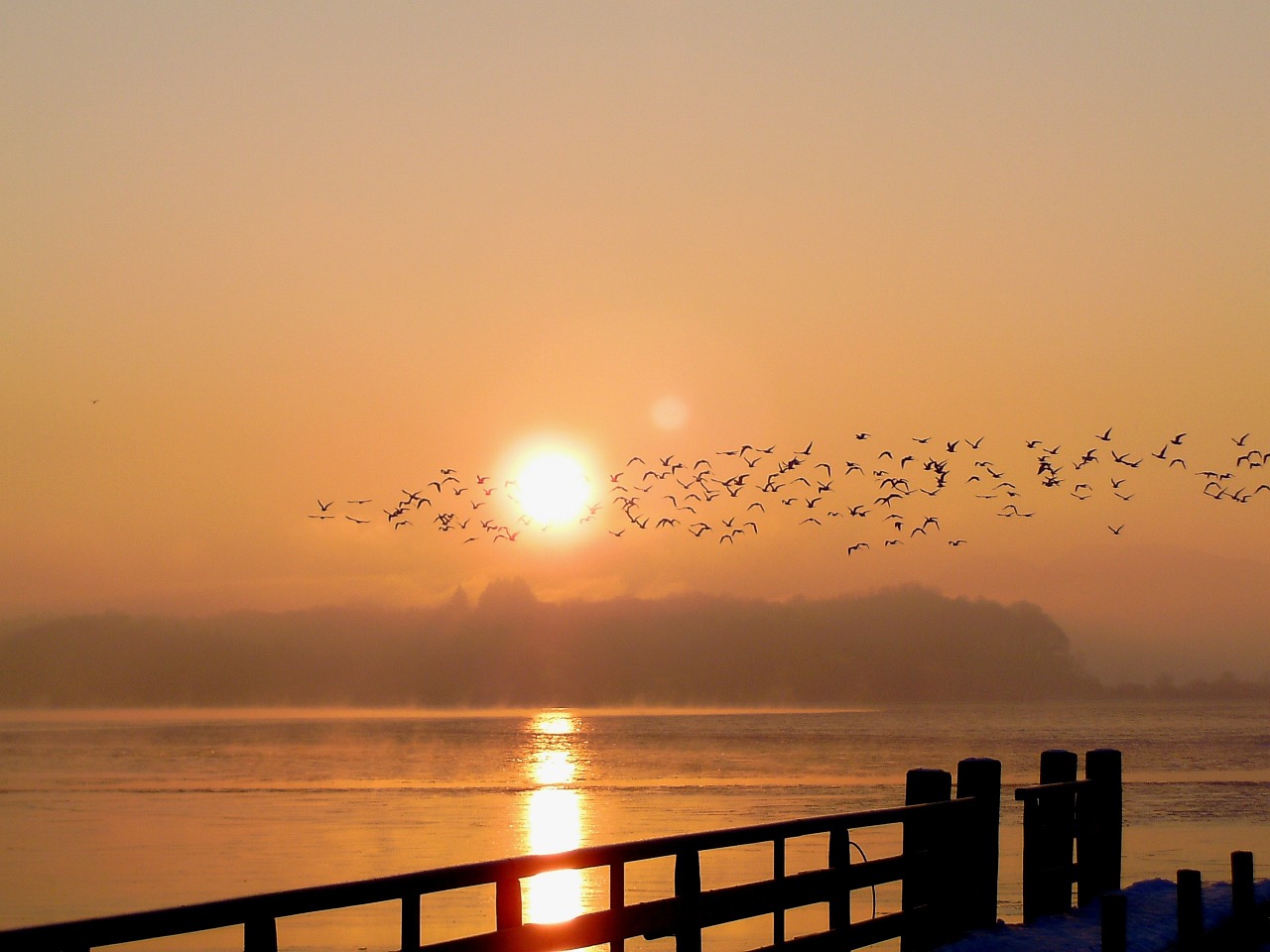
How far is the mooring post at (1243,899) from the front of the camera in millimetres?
12703

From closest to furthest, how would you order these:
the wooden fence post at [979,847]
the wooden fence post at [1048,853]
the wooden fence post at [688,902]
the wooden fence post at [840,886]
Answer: the wooden fence post at [688,902] < the wooden fence post at [840,886] < the wooden fence post at [979,847] < the wooden fence post at [1048,853]

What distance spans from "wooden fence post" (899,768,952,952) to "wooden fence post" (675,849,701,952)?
2652 mm

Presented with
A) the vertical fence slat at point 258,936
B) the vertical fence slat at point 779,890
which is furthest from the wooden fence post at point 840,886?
the vertical fence slat at point 258,936

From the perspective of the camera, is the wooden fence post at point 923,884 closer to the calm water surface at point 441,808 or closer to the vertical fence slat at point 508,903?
the vertical fence slat at point 508,903

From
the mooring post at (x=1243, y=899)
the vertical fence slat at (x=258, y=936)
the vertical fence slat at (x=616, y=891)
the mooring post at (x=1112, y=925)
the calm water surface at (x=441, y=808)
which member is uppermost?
the vertical fence slat at (x=258, y=936)

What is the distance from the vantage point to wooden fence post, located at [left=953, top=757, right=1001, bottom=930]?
12.7 m

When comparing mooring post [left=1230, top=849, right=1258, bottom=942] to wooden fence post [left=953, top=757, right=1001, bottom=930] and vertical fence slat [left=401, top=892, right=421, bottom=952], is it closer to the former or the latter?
wooden fence post [left=953, top=757, right=1001, bottom=930]

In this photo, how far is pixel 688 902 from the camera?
997cm

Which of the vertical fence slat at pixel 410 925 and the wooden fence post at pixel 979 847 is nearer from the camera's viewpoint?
the vertical fence slat at pixel 410 925

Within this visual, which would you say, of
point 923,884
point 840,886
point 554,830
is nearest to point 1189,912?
point 923,884

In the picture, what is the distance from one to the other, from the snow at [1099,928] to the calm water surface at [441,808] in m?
12.7

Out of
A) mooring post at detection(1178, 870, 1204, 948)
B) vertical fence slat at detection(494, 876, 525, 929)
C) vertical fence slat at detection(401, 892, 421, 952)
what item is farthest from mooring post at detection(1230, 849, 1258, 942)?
vertical fence slat at detection(401, 892, 421, 952)

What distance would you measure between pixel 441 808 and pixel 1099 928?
5827 cm

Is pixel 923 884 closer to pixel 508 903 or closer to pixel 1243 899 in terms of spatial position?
pixel 1243 899
